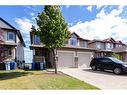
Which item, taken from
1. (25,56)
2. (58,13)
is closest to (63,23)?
(58,13)

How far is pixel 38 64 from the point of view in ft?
81.3

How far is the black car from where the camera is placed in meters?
20.5

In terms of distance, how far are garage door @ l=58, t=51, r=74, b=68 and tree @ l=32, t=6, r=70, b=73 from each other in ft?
29.6

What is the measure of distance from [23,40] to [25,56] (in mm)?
3188

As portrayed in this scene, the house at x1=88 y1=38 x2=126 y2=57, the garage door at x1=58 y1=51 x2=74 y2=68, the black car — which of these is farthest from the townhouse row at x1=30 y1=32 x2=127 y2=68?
the house at x1=88 y1=38 x2=126 y2=57

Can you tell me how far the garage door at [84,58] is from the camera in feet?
102

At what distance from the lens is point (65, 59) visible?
2966 centimetres

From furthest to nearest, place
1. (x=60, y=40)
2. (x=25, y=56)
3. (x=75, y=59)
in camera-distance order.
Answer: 1. (x=25, y=56)
2. (x=75, y=59)
3. (x=60, y=40)

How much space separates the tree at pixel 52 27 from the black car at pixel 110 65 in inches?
195

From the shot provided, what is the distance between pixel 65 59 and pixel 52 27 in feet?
34.5

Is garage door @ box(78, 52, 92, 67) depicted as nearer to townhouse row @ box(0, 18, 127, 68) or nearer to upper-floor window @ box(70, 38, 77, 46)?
townhouse row @ box(0, 18, 127, 68)

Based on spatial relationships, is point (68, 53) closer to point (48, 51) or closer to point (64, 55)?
point (64, 55)

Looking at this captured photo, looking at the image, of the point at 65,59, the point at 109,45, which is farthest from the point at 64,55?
the point at 109,45
